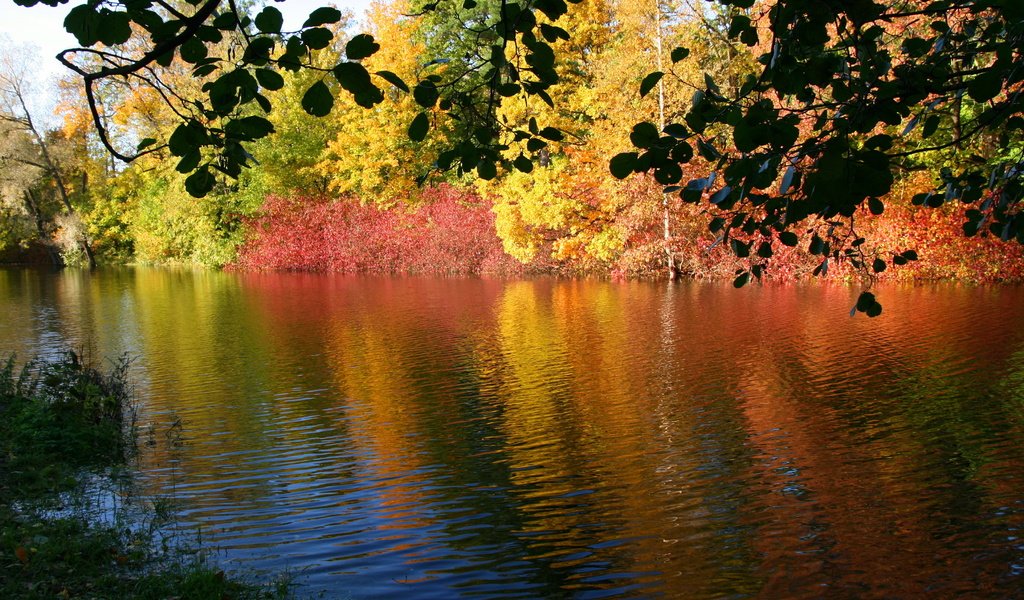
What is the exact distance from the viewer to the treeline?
79.8 feet

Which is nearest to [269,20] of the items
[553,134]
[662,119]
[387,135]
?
[553,134]

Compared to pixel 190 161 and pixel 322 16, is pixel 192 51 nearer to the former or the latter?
pixel 190 161

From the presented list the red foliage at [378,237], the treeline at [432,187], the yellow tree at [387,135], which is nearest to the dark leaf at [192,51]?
the treeline at [432,187]

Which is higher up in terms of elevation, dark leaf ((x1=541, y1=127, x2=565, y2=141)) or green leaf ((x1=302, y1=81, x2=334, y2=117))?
green leaf ((x1=302, y1=81, x2=334, y2=117))

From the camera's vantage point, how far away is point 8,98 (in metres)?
40.7

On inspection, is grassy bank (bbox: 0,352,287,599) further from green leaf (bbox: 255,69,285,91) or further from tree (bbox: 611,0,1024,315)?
tree (bbox: 611,0,1024,315)

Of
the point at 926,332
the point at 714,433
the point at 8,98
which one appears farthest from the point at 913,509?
the point at 8,98

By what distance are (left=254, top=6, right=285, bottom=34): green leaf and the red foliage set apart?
29.2 metres

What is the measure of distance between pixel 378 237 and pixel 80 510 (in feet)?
101

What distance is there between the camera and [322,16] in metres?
2.39

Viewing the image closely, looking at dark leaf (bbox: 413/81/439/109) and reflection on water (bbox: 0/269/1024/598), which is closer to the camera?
dark leaf (bbox: 413/81/439/109)

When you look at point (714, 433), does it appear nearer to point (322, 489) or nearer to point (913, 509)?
point (913, 509)

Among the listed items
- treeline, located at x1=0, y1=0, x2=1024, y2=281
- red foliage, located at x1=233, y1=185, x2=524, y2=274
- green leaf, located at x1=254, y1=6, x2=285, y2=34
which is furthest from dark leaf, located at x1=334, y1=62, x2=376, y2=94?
red foliage, located at x1=233, y1=185, x2=524, y2=274

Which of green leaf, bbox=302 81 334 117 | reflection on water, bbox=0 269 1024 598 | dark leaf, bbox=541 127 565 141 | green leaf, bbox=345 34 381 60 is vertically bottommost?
reflection on water, bbox=0 269 1024 598
